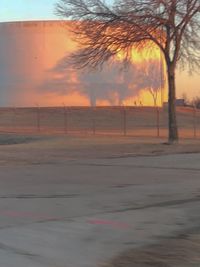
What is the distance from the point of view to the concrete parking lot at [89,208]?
724cm

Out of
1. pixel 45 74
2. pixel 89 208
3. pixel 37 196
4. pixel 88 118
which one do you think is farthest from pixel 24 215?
pixel 45 74

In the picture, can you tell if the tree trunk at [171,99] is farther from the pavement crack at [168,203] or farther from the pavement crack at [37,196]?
the pavement crack at [37,196]

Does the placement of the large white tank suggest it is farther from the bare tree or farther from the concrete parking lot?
the concrete parking lot

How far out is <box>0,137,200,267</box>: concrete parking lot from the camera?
7238 millimetres

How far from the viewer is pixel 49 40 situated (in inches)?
2467

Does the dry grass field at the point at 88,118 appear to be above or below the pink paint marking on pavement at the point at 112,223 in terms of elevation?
above

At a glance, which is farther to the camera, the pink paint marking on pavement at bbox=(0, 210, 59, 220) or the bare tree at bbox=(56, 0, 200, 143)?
the bare tree at bbox=(56, 0, 200, 143)

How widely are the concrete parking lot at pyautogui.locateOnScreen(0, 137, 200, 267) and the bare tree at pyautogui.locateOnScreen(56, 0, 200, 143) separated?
8.14m

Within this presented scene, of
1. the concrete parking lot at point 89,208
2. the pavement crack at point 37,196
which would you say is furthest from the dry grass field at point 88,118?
Answer: the pavement crack at point 37,196

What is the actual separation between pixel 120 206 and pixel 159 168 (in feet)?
25.2

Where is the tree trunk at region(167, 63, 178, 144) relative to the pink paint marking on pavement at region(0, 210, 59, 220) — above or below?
above

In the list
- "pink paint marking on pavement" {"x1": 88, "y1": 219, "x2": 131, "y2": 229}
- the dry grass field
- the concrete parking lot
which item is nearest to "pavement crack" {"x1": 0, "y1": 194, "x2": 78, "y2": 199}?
the concrete parking lot

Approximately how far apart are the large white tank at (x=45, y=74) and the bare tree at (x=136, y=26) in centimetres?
3414

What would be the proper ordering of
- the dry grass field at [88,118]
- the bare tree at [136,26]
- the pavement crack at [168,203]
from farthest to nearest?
the dry grass field at [88,118], the bare tree at [136,26], the pavement crack at [168,203]
